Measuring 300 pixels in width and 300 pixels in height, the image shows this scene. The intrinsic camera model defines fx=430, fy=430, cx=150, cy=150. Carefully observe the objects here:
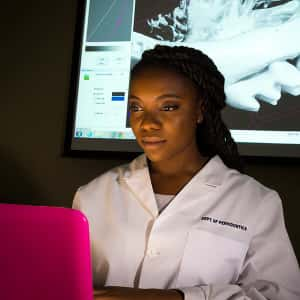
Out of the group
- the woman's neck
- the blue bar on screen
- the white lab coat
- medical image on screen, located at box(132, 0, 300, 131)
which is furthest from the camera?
the blue bar on screen

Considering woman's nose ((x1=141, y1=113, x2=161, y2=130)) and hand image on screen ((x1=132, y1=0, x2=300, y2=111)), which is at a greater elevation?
hand image on screen ((x1=132, y1=0, x2=300, y2=111))

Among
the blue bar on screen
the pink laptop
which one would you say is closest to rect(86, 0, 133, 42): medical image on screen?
the blue bar on screen

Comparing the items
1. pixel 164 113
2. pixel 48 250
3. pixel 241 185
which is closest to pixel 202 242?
pixel 241 185

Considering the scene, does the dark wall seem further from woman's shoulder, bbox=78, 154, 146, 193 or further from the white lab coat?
the white lab coat

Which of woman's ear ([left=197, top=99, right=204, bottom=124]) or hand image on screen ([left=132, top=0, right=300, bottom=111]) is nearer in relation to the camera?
woman's ear ([left=197, top=99, right=204, bottom=124])

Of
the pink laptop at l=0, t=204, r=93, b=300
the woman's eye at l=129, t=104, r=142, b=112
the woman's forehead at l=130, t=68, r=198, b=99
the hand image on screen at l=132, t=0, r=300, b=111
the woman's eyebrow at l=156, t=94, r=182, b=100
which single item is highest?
the hand image on screen at l=132, t=0, r=300, b=111

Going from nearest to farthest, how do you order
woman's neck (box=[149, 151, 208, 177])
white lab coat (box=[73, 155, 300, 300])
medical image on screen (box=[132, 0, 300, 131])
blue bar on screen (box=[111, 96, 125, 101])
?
white lab coat (box=[73, 155, 300, 300]) → woman's neck (box=[149, 151, 208, 177]) → medical image on screen (box=[132, 0, 300, 131]) → blue bar on screen (box=[111, 96, 125, 101])

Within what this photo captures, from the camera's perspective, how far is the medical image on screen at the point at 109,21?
137 cm

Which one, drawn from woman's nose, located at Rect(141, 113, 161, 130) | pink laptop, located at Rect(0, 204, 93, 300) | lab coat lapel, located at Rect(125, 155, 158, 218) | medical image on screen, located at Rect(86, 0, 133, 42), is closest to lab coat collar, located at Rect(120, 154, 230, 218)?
lab coat lapel, located at Rect(125, 155, 158, 218)

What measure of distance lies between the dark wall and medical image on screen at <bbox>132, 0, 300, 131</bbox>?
1.03ft

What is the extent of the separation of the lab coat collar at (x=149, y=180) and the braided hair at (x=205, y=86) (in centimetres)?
4

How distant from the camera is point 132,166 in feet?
3.16

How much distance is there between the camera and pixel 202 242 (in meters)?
0.81

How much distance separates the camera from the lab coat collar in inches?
34.2
